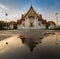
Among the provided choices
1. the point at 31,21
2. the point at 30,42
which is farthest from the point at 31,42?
the point at 31,21

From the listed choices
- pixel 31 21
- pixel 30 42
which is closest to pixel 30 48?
pixel 30 42

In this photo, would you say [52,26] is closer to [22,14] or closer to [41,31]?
[41,31]

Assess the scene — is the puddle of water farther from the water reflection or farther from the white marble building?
the white marble building

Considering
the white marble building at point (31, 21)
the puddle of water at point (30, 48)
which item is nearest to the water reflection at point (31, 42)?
the puddle of water at point (30, 48)

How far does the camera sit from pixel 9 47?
1.99 meters

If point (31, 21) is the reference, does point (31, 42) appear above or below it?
below

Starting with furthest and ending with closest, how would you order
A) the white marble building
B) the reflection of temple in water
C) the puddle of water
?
1. the white marble building
2. the reflection of temple in water
3. the puddle of water

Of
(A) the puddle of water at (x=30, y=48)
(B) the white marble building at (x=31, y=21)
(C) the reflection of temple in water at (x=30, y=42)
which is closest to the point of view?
(A) the puddle of water at (x=30, y=48)

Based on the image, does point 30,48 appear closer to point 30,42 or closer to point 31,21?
point 30,42

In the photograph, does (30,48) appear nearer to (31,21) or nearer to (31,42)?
(31,42)

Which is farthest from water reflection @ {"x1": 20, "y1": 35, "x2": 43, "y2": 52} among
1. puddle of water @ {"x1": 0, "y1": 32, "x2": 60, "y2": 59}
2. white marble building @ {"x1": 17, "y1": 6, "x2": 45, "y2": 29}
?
white marble building @ {"x1": 17, "y1": 6, "x2": 45, "y2": 29}

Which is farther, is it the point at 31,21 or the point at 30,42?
the point at 31,21

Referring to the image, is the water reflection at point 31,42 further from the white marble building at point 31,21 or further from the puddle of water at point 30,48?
the white marble building at point 31,21

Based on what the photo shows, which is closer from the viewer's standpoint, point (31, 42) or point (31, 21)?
point (31, 42)
